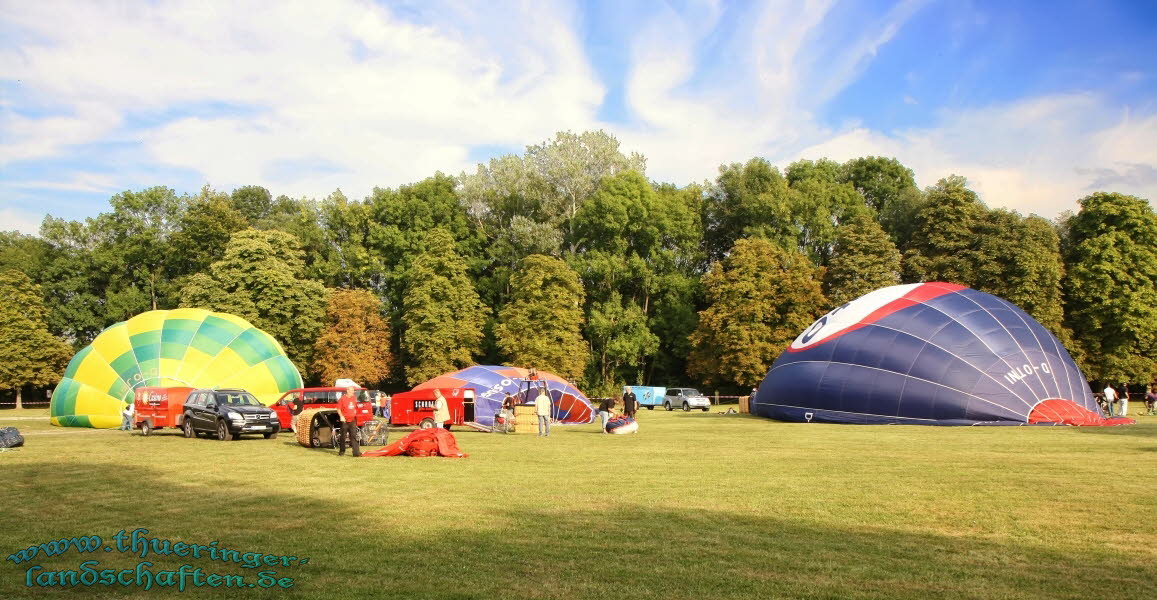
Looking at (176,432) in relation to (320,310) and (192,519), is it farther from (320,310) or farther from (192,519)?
(320,310)

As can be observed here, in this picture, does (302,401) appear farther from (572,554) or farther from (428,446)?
(572,554)

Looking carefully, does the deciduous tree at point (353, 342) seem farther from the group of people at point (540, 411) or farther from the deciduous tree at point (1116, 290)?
the deciduous tree at point (1116, 290)

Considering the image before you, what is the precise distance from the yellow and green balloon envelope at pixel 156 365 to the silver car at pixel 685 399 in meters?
27.6

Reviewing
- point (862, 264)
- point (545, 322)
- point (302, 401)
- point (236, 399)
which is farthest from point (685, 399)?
point (236, 399)

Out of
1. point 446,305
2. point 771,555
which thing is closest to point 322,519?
point 771,555

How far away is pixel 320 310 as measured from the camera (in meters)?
58.6

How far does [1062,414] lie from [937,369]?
430 centimetres

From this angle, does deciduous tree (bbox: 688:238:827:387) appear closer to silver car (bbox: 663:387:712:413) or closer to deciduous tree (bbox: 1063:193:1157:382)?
silver car (bbox: 663:387:712:413)

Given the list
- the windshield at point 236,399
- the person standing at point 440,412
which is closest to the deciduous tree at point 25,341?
the windshield at point 236,399

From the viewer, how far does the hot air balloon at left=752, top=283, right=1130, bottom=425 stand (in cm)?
2917

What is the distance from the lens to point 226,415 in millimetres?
25484

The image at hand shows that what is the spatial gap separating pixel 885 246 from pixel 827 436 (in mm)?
33535

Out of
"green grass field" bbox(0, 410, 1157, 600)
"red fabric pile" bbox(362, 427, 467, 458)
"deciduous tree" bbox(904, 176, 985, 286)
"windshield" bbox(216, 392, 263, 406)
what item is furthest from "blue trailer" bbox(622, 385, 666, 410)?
"red fabric pile" bbox(362, 427, 467, 458)

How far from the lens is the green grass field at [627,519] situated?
766 centimetres
